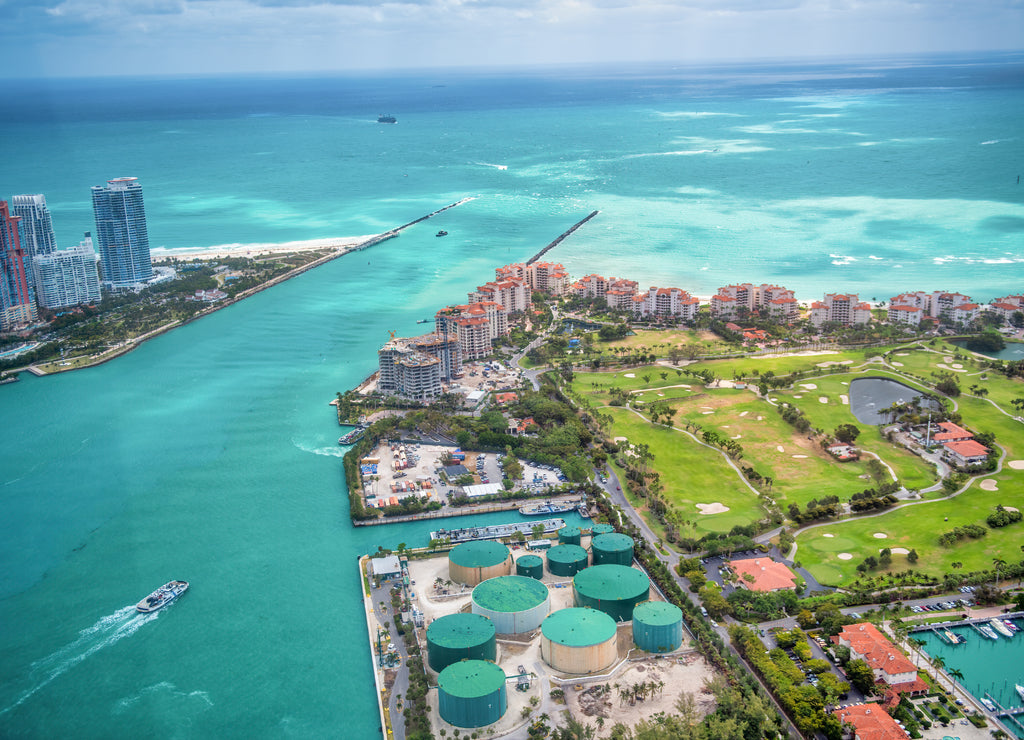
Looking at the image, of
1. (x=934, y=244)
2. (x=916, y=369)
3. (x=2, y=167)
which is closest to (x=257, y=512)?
(x=916, y=369)

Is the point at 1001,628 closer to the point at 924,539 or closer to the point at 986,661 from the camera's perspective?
the point at 986,661

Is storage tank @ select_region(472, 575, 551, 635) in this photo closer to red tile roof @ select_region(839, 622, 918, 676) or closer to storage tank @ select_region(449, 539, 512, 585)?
storage tank @ select_region(449, 539, 512, 585)

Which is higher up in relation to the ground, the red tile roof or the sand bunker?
the red tile roof

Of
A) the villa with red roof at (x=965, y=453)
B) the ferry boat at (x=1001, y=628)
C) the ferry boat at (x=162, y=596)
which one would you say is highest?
the villa with red roof at (x=965, y=453)

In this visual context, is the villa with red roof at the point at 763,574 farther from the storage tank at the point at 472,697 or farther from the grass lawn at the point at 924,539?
the storage tank at the point at 472,697

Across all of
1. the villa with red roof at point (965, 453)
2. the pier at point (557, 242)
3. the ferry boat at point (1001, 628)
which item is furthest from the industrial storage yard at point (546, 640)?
the pier at point (557, 242)

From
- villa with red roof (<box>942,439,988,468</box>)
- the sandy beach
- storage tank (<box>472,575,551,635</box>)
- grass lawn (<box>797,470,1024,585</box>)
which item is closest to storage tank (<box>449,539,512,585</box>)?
storage tank (<box>472,575,551,635</box>)

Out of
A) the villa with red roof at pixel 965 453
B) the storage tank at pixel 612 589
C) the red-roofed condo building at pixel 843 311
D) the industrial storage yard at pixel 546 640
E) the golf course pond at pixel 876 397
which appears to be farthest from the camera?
the red-roofed condo building at pixel 843 311
